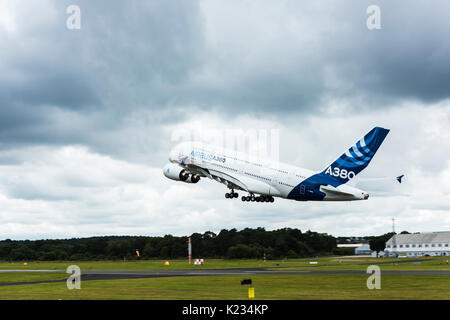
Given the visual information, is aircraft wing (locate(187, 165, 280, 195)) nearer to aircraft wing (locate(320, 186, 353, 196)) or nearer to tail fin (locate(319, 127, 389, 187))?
aircraft wing (locate(320, 186, 353, 196))

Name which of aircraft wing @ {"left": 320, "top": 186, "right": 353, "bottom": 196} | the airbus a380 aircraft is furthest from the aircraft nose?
aircraft wing @ {"left": 320, "top": 186, "right": 353, "bottom": 196}

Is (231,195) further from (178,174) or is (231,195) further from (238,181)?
(178,174)

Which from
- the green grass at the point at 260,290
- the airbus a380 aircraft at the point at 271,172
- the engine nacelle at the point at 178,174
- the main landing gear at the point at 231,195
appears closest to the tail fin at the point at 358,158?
the airbus a380 aircraft at the point at 271,172

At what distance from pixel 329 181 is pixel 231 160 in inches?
653

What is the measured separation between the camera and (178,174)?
96.1 meters

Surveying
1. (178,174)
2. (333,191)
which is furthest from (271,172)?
(178,174)

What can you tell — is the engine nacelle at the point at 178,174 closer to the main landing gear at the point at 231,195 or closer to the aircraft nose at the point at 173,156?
the aircraft nose at the point at 173,156

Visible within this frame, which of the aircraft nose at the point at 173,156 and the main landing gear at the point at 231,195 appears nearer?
the main landing gear at the point at 231,195

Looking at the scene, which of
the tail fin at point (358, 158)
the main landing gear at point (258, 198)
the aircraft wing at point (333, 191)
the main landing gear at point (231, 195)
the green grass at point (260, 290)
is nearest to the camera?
the green grass at point (260, 290)

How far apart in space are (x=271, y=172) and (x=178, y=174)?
67.7 feet

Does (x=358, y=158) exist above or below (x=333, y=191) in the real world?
above

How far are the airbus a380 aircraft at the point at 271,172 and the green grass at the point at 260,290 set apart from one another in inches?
516

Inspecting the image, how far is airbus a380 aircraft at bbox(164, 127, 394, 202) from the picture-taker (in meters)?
76.2

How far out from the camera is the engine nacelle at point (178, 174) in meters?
95.9
